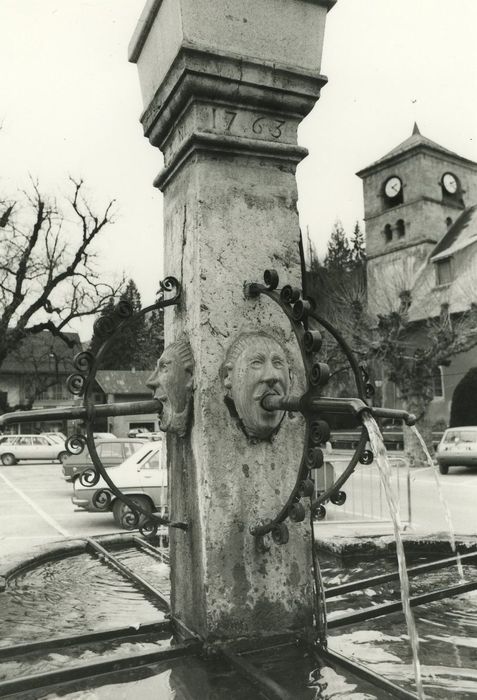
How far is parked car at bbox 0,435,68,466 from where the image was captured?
30.1 metres

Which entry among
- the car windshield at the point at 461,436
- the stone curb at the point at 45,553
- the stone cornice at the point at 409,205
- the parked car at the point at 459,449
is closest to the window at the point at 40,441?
the parked car at the point at 459,449

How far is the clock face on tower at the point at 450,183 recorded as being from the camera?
43.1 meters

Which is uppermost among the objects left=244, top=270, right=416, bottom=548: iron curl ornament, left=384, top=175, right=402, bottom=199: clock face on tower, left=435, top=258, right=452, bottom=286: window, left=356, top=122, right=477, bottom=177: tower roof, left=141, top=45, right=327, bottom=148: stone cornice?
left=356, top=122, right=477, bottom=177: tower roof

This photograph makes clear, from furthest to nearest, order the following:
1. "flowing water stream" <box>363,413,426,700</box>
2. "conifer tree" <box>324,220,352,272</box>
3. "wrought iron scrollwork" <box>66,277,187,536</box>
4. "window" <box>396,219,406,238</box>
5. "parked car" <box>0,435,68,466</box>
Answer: "conifer tree" <box>324,220,352,272</box> < "window" <box>396,219,406,238</box> < "parked car" <box>0,435,68,466</box> < "wrought iron scrollwork" <box>66,277,187,536</box> < "flowing water stream" <box>363,413,426,700</box>

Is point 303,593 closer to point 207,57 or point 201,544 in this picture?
point 201,544

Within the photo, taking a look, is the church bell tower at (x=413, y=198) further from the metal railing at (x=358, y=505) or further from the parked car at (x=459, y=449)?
the metal railing at (x=358, y=505)

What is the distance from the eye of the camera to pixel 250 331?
247cm

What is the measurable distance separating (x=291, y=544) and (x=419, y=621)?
74 cm

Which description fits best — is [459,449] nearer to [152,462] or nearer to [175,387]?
[152,462]

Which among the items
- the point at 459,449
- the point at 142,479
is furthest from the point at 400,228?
the point at 142,479

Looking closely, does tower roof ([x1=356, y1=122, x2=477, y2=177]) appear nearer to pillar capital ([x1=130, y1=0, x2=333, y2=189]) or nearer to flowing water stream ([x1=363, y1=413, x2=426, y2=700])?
pillar capital ([x1=130, y1=0, x2=333, y2=189])

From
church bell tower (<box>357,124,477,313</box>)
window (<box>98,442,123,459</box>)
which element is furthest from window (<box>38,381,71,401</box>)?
window (<box>98,442,123,459</box>)

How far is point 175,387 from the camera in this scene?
7.95ft

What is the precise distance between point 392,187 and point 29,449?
93.8 feet
